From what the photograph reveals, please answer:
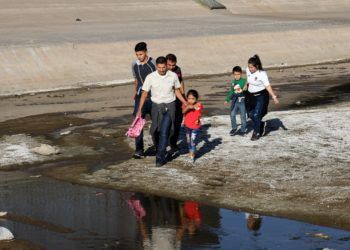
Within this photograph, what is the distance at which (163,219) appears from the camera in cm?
1082

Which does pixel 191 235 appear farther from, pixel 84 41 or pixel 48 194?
pixel 84 41

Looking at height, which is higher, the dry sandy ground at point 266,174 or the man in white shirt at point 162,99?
the man in white shirt at point 162,99

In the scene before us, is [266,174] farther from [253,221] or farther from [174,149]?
[253,221]

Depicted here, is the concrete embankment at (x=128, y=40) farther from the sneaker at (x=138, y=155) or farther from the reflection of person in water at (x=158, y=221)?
the reflection of person in water at (x=158, y=221)

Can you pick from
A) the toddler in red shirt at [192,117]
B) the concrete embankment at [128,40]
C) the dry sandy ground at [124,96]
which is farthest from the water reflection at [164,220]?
the concrete embankment at [128,40]

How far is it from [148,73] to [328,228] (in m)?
4.77

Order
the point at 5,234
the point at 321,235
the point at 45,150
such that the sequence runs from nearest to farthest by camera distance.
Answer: the point at 5,234 < the point at 321,235 < the point at 45,150

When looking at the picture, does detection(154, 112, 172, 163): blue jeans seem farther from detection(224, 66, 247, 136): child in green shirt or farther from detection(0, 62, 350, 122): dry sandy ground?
detection(0, 62, 350, 122): dry sandy ground

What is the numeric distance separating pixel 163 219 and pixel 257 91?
528 cm

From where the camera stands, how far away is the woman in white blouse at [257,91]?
606 inches

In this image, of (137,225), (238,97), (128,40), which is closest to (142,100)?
(238,97)

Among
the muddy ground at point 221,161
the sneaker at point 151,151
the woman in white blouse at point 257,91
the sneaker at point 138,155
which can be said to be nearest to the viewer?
the muddy ground at point 221,161

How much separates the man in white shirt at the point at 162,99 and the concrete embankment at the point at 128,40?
43.7 ft

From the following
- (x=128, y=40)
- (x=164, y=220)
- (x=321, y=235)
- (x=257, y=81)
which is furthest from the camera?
(x=128, y=40)
